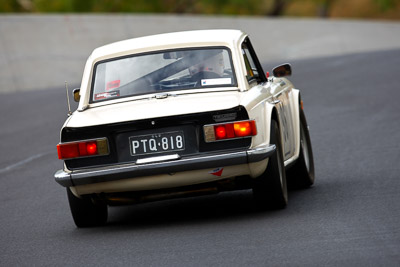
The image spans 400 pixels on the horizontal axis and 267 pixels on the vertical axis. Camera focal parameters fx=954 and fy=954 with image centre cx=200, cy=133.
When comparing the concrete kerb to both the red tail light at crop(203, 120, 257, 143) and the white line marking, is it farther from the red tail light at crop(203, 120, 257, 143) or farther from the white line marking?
the red tail light at crop(203, 120, 257, 143)

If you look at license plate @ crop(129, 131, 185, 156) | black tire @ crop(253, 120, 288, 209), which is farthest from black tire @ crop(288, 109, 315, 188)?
license plate @ crop(129, 131, 185, 156)

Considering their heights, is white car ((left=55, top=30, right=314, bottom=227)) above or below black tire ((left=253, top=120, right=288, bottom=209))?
above

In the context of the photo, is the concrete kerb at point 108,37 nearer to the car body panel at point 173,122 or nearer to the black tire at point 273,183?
the car body panel at point 173,122

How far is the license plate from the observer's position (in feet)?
23.8

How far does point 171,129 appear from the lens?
23.8 feet

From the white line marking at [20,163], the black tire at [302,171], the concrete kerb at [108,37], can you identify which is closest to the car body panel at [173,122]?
the black tire at [302,171]

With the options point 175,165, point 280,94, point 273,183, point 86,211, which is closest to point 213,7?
point 280,94

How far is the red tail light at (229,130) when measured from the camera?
7176 mm

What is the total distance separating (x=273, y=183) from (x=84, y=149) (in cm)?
152

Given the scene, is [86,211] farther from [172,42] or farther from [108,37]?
[108,37]

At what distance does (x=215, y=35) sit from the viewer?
843 centimetres

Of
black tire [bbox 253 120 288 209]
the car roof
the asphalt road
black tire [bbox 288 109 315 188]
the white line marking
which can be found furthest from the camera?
the white line marking

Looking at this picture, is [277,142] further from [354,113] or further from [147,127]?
[354,113]

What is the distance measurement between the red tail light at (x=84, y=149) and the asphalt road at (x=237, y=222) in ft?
2.16
